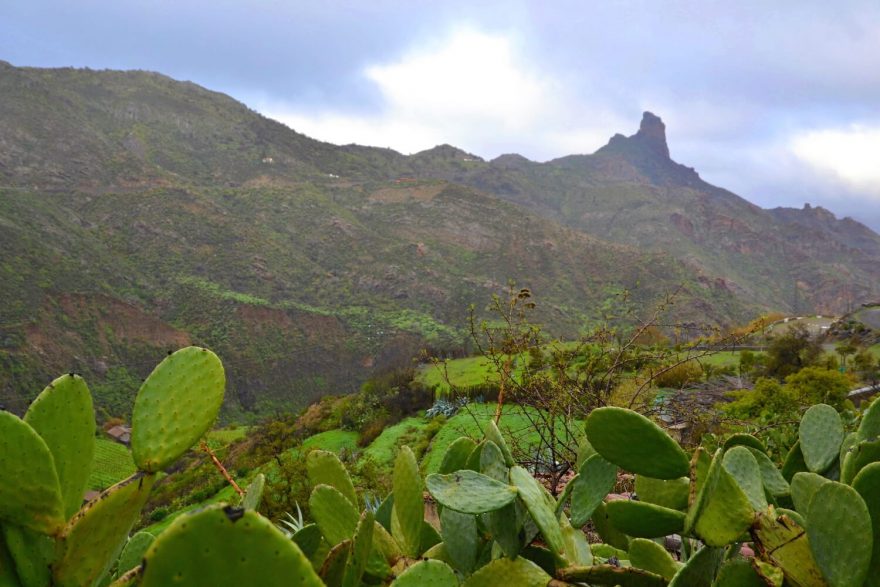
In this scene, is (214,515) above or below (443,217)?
below

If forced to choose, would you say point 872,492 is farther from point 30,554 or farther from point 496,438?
point 30,554

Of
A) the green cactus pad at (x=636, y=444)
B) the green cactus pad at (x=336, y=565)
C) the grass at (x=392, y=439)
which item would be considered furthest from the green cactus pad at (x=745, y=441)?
the grass at (x=392, y=439)

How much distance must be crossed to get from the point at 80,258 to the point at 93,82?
3195 centimetres

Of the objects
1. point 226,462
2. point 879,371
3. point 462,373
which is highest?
point 879,371

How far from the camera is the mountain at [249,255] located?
27156 millimetres

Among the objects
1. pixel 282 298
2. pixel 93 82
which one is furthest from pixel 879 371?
pixel 93 82

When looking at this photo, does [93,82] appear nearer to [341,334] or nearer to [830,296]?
[341,334]

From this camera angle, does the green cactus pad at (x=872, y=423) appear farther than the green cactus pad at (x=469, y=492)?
Yes

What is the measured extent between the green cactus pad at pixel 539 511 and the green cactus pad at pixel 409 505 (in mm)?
180

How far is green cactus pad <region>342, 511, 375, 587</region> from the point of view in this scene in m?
0.71

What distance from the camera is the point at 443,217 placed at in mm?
50281

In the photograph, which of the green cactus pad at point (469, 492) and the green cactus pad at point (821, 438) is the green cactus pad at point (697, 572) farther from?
the green cactus pad at point (821, 438)

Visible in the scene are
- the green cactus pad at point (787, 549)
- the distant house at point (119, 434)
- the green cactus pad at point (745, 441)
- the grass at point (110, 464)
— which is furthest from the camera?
the distant house at point (119, 434)

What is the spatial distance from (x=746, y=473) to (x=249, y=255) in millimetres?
41542
